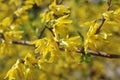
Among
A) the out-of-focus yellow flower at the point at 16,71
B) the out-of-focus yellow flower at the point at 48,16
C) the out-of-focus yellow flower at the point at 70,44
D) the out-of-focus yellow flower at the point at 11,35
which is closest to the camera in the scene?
the out-of-focus yellow flower at the point at 16,71

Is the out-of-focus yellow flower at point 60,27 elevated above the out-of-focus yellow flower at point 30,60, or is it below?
above

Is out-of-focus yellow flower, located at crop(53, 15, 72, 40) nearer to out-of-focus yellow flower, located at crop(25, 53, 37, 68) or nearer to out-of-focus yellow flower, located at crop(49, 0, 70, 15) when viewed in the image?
out-of-focus yellow flower, located at crop(49, 0, 70, 15)

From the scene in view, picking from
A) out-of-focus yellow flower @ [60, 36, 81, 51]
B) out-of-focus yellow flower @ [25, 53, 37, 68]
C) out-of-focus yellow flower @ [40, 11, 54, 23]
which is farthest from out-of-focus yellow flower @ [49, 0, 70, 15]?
out-of-focus yellow flower @ [25, 53, 37, 68]

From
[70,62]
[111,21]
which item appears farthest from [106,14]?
[70,62]

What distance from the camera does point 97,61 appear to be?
6270 mm

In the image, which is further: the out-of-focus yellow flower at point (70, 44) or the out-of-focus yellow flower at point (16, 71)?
the out-of-focus yellow flower at point (70, 44)

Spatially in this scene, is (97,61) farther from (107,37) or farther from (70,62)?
(107,37)

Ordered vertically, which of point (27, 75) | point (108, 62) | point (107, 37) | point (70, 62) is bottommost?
point (108, 62)

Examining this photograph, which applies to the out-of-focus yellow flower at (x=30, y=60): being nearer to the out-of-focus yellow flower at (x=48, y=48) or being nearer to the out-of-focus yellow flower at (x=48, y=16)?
the out-of-focus yellow flower at (x=48, y=48)

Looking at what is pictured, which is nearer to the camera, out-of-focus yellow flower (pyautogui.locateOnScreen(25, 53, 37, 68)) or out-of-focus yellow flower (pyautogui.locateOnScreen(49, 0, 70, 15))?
out-of-focus yellow flower (pyautogui.locateOnScreen(25, 53, 37, 68))

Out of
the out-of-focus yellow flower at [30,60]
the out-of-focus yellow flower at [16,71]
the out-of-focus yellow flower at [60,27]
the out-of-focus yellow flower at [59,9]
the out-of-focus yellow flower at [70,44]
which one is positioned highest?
the out-of-focus yellow flower at [59,9]

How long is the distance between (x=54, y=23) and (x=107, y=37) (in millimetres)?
388

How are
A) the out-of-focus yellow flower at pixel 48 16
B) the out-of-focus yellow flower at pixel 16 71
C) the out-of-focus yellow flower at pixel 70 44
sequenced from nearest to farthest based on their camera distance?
the out-of-focus yellow flower at pixel 16 71 < the out-of-focus yellow flower at pixel 70 44 < the out-of-focus yellow flower at pixel 48 16

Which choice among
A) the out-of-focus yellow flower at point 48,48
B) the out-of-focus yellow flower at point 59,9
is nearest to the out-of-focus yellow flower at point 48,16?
the out-of-focus yellow flower at point 59,9
